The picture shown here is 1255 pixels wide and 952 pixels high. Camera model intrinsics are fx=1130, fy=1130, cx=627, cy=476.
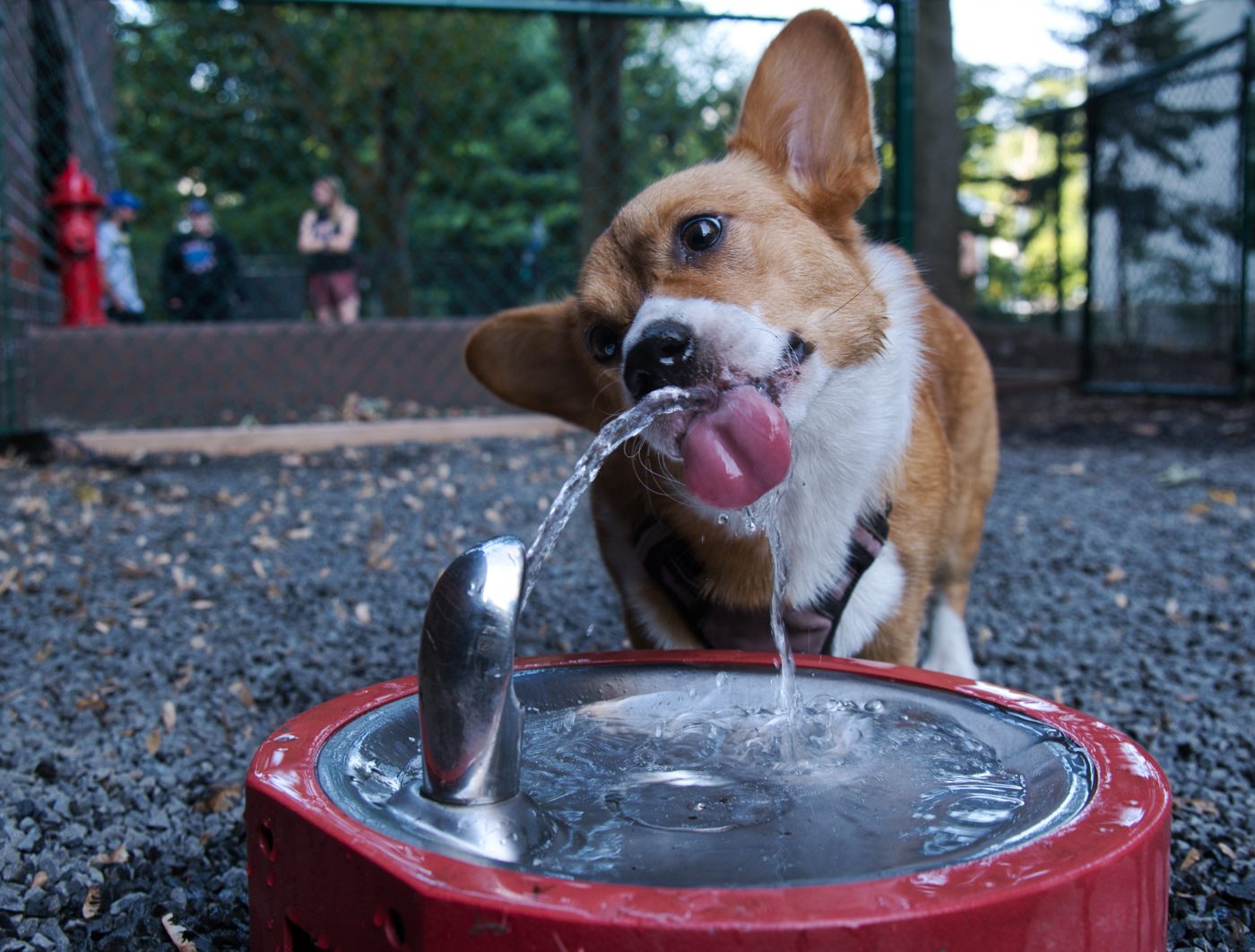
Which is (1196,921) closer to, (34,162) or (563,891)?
(563,891)

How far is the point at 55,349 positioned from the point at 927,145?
16.9 feet

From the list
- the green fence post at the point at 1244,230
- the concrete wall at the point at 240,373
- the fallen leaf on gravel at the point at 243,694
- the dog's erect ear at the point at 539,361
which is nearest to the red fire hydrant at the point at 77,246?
the concrete wall at the point at 240,373

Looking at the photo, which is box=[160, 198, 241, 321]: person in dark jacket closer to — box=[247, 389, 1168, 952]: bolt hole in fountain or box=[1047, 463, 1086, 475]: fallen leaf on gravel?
box=[1047, 463, 1086, 475]: fallen leaf on gravel

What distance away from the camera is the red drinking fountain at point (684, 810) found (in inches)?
36.4

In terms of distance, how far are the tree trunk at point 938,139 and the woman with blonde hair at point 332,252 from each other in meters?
5.17

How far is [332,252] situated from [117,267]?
1.97 metres

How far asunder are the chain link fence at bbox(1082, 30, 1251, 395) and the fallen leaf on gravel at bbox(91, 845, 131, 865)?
7.21m

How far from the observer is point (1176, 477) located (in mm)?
4941

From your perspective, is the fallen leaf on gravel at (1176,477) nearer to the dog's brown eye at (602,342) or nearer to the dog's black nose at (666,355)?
the dog's brown eye at (602,342)

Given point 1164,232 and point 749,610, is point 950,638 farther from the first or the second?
point 1164,232

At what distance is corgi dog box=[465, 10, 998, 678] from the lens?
5.64 ft

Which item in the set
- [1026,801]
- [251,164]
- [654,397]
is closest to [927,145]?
[654,397]

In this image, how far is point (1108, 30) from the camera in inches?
606

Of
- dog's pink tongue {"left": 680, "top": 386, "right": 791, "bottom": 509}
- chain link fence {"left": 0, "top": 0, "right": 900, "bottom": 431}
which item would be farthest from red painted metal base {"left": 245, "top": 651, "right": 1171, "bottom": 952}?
chain link fence {"left": 0, "top": 0, "right": 900, "bottom": 431}
